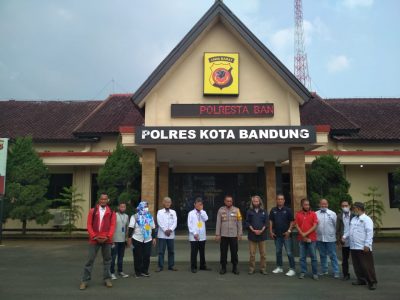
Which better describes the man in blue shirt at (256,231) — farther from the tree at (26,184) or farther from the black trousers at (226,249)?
the tree at (26,184)

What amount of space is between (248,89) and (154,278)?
7.90 metres

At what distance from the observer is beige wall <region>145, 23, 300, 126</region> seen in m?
13.5

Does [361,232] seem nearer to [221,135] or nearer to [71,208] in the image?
[221,135]

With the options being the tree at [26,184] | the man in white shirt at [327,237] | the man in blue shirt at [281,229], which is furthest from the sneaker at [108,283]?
the tree at [26,184]

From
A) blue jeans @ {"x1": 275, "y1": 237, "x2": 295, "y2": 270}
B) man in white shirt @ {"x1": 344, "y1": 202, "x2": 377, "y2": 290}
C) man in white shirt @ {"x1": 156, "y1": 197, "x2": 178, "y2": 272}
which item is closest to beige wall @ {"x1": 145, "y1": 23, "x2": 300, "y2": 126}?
man in white shirt @ {"x1": 156, "y1": 197, "x2": 178, "y2": 272}

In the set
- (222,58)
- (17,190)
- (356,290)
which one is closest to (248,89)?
(222,58)

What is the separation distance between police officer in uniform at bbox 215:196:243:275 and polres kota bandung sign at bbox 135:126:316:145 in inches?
139

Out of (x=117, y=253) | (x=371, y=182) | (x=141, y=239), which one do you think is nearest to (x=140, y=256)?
(x=141, y=239)

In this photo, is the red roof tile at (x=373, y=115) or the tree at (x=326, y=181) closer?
the tree at (x=326, y=181)

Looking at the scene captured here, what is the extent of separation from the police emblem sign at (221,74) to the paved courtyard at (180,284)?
19.3ft

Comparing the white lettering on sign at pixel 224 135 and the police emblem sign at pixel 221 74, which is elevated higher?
the police emblem sign at pixel 221 74

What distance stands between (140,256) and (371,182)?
619 inches

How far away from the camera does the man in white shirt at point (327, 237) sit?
346 inches

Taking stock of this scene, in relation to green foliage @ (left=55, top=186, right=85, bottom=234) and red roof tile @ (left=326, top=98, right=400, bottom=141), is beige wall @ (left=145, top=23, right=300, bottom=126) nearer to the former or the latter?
red roof tile @ (left=326, top=98, right=400, bottom=141)
